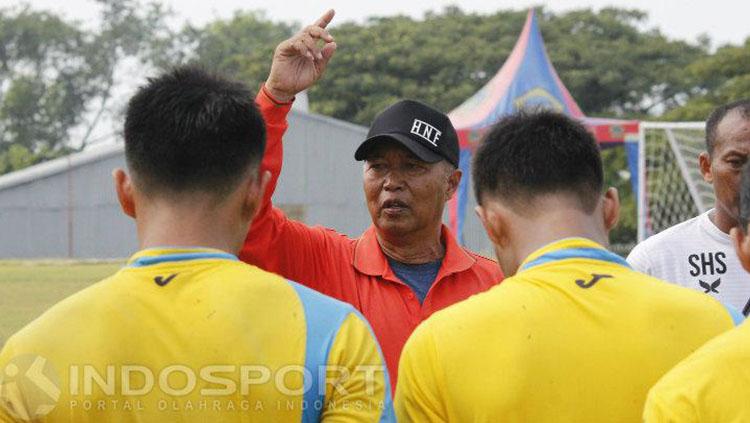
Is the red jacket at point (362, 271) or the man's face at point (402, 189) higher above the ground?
the man's face at point (402, 189)

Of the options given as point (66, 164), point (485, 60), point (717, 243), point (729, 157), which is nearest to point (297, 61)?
point (729, 157)

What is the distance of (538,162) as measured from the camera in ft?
9.00

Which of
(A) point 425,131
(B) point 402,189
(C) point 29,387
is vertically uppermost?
(A) point 425,131

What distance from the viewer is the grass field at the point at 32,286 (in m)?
15.7

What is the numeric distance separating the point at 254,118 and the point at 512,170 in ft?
2.10

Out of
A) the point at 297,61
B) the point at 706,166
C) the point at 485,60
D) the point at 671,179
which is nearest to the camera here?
the point at 297,61

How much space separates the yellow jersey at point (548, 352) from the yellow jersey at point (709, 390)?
29cm

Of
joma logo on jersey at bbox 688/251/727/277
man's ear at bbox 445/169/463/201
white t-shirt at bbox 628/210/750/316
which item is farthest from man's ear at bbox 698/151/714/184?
man's ear at bbox 445/169/463/201

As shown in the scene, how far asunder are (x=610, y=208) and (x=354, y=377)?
83cm

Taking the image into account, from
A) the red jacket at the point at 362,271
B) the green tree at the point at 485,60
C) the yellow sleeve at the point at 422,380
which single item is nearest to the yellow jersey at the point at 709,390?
the yellow sleeve at the point at 422,380

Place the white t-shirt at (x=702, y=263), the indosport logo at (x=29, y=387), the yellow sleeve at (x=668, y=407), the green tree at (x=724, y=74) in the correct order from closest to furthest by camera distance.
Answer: the yellow sleeve at (x=668, y=407)
the indosport logo at (x=29, y=387)
the white t-shirt at (x=702, y=263)
the green tree at (x=724, y=74)

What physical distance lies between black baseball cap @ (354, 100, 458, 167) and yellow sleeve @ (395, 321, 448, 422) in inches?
68.1

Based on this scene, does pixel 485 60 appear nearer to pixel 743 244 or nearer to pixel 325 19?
pixel 325 19

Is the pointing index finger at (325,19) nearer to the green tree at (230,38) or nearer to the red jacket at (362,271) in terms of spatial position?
the red jacket at (362,271)
